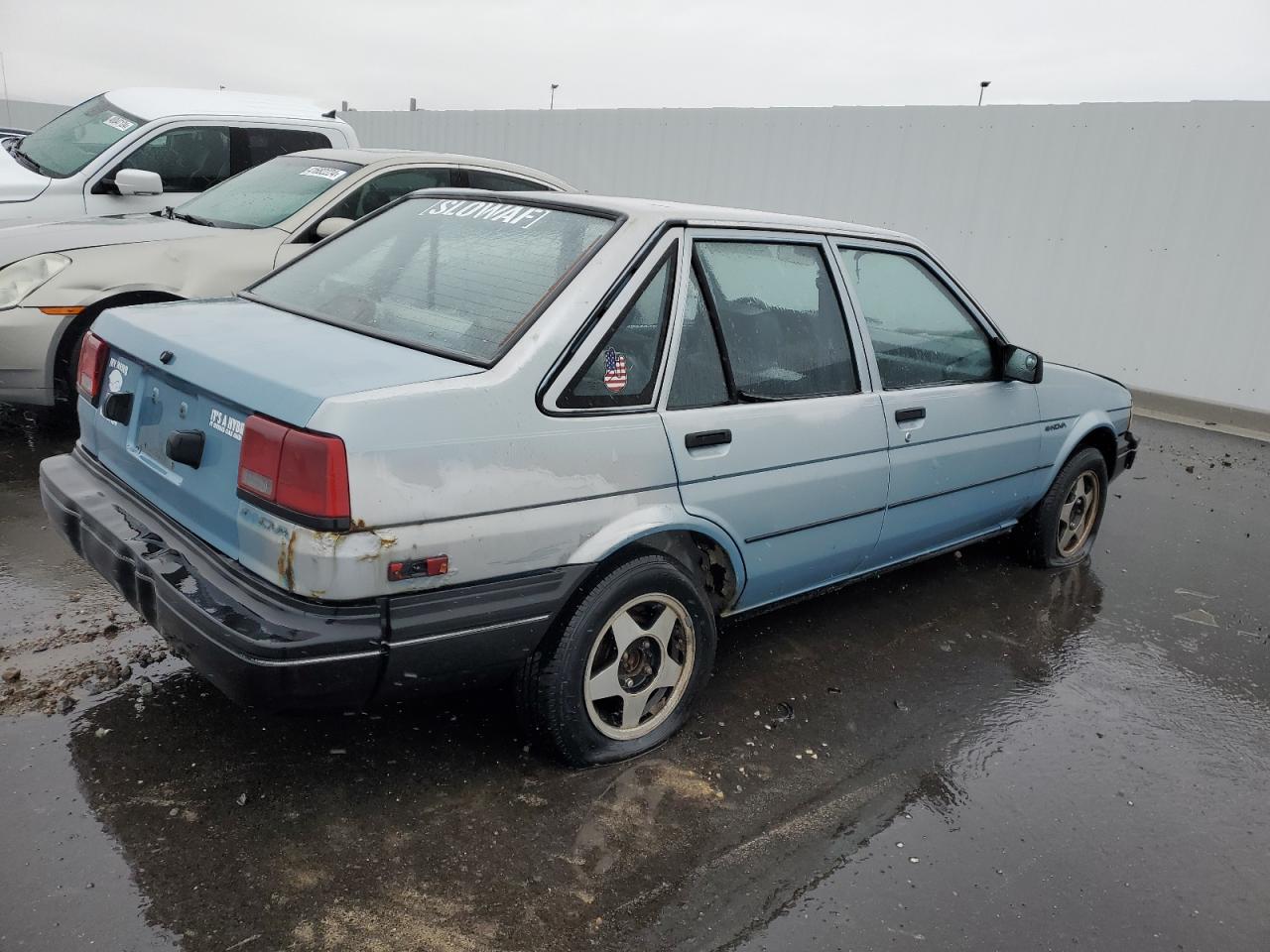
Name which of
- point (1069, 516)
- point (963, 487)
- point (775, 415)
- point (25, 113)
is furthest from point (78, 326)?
point (25, 113)

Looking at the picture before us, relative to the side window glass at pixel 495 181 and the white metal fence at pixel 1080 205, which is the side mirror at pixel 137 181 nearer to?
the side window glass at pixel 495 181

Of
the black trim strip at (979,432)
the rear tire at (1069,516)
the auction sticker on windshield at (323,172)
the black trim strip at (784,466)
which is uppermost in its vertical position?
the auction sticker on windshield at (323,172)

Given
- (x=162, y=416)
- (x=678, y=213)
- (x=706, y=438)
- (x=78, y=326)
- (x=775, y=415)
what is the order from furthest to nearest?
(x=78, y=326) → (x=775, y=415) → (x=678, y=213) → (x=706, y=438) → (x=162, y=416)

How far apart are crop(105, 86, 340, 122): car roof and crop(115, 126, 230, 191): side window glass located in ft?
0.60

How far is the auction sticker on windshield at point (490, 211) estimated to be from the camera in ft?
10.7

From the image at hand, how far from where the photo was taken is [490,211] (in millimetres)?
3377

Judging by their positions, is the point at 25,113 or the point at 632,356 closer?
the point at 632,356

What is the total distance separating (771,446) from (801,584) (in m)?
0.63

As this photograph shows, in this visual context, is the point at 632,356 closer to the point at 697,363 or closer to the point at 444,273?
the point at 697,363

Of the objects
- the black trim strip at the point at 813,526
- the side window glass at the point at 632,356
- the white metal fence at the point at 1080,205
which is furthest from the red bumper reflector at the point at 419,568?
the white metal fence at the point at 1080,205

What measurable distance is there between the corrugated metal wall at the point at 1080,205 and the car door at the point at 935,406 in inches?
219

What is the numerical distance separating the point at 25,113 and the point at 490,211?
79.7ft

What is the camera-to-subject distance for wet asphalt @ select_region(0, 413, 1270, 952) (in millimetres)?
2410

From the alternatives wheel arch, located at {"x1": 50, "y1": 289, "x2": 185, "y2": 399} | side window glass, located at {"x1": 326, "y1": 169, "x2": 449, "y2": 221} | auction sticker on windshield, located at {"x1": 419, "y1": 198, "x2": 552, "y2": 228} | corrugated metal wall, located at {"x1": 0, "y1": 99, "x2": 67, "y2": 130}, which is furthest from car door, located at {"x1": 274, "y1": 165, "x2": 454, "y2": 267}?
corrugated metal wall, located at {"x1": 0, "y1": 99, "x2": 67, "y2": 130}
